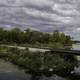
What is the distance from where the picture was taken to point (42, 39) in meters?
141

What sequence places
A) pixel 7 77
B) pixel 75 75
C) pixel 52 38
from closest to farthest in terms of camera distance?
1. pixel 7 77
2. pixel 75 75
3. pixel 52 38

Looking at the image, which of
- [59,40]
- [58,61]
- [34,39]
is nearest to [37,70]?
[58,61]

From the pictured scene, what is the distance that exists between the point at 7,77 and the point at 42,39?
101m

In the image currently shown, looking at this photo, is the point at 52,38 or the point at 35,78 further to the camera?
the point at 52,38

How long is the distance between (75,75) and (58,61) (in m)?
10.1

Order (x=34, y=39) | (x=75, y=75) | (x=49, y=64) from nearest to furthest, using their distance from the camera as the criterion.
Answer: (x=75, y=75) < (x=49, y=64) < (x=34, y=39)

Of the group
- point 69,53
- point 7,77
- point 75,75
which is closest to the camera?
point 7,77

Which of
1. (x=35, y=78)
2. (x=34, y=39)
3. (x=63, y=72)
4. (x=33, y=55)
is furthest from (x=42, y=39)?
(x=35, y=78)

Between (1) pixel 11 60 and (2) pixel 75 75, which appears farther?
(1) pixel 11 60

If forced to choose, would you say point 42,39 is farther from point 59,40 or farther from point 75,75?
point 75,75

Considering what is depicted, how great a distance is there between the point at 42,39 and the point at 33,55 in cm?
7960

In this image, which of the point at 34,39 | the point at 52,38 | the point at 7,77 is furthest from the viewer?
the point at 52,38

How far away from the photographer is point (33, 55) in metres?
62.0

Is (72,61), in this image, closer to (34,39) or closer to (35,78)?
(35,78)
